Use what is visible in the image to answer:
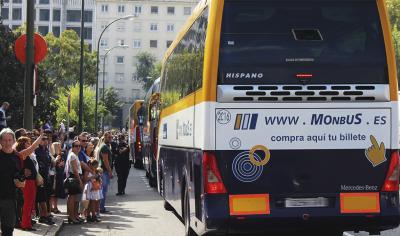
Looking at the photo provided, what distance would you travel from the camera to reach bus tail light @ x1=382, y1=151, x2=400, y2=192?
9422mm

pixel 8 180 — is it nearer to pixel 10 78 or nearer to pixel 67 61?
pixel 10 78

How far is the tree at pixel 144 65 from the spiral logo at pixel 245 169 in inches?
4570

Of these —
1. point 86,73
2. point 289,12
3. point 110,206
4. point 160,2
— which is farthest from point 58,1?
point 289,12

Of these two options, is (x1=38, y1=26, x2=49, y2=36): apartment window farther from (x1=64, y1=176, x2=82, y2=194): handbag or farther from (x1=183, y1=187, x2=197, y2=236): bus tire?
(x1=183, y1=187, x2=197, y2=236): bus tire

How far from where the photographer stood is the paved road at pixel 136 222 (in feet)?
43.6

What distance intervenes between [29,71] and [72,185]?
2295 millimetres

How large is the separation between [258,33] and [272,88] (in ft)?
2.28

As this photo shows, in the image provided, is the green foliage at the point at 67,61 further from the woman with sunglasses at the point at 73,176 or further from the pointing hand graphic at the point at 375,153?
the pointing hand graphic at the point at 375,153

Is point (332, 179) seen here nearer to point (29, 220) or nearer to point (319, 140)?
point (319, 140)

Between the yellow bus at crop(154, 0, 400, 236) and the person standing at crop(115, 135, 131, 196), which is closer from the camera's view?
the yellow bus at crop(154, 0, 400, 236)

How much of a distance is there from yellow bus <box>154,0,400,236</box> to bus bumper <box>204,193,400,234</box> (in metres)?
0.01

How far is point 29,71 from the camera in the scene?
1405 centimetres

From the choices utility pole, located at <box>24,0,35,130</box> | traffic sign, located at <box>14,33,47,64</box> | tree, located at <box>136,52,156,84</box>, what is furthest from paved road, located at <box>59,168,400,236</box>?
tree, located at <box>136,52,156,84</box>

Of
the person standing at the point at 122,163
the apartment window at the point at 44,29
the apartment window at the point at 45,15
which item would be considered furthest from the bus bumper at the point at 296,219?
the apartment window at the point at 45,15
